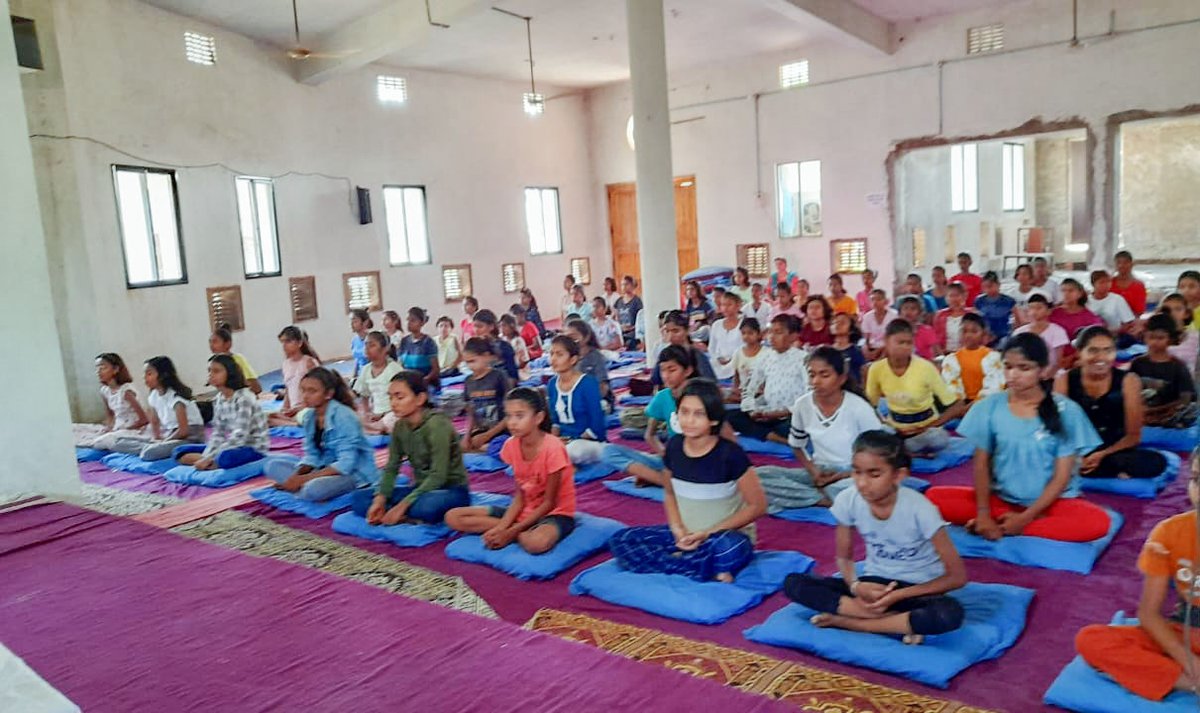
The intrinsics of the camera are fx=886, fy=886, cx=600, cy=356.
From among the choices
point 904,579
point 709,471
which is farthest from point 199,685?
point 904,579

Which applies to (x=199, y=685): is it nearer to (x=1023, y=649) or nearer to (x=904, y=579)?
(x=904, y=579)

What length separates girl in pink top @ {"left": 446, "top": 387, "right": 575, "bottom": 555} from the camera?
13.3 feet

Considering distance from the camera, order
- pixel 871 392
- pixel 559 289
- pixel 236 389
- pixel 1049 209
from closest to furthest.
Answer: pixel 871 392
pixel 236 389
pixel 559 289
pixel 1049 209

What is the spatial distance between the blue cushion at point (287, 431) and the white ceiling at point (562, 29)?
460cm

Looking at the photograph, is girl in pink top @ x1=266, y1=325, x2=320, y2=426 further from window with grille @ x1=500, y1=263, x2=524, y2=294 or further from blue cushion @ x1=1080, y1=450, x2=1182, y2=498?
window with grille @ x1=500, y1=263, x2=524, y2=294

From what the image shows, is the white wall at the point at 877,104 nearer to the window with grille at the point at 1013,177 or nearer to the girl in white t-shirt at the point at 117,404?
the window with grille at the point at 1013,177

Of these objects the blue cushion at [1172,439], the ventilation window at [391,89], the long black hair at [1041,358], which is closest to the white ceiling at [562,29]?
the ventilation window at [391,89]

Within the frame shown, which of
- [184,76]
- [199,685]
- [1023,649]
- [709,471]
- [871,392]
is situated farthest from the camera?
[184,76]

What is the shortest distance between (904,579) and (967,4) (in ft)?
33.4

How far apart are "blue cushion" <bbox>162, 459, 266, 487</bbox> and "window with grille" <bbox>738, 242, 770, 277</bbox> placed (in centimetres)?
911

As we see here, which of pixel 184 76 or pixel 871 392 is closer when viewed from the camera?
pixel 871 392

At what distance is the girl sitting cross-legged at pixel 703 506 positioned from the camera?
11.8 feet

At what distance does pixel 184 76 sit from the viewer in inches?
372

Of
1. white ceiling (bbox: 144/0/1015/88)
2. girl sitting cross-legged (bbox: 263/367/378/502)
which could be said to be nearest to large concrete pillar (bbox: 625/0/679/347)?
white ceiling (bbox: 144/0/1015/88)
